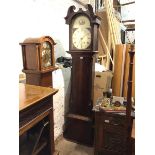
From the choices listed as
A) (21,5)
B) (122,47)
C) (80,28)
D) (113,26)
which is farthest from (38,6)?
(113,26)

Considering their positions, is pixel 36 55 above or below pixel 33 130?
above

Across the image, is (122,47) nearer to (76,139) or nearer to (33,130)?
(76,139)

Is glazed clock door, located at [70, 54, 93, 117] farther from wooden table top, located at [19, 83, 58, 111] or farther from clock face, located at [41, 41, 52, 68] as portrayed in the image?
wooden table top, located at [19, 83, 58, 111]

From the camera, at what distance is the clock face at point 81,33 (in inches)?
86.4

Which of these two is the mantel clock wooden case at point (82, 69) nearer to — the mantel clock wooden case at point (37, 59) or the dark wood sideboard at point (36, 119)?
the mantel clock wooden case at point (37, 59)

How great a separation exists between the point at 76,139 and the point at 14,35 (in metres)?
2.14

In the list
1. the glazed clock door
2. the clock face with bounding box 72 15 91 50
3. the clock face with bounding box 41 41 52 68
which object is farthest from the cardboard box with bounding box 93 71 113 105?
the clock face with bounding box 41 41 52 68

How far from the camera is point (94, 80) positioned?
247 cm

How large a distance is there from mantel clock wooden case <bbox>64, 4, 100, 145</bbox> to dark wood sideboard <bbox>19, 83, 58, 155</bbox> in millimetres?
1026

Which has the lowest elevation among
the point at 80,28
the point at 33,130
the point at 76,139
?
the point at 76,139

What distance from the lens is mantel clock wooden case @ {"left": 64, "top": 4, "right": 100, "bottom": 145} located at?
2.18 meters

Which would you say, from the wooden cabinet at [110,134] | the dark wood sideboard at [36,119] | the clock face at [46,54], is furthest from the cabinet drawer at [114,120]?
the clock face at [46,54]

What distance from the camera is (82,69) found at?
227 cm
